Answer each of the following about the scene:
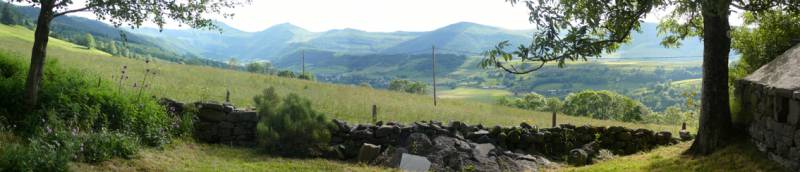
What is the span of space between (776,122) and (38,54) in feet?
43.0

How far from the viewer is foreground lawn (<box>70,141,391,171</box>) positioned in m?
10.1

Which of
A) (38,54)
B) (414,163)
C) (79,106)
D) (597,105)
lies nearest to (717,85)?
(414,163)

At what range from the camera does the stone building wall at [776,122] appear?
9312 millimetres

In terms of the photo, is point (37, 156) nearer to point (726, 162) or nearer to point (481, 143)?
point (481, 143)

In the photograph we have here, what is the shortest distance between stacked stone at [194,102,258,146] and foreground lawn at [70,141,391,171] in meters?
0.57

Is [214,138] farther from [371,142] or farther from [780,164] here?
[780,164]

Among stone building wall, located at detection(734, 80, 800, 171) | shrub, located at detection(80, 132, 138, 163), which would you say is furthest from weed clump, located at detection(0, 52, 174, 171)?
stone building wall, located at detection(734, 80, 800, 171)

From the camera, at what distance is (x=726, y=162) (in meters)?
11.2

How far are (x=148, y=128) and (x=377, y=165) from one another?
496 cm

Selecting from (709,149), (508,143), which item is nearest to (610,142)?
(508,143)

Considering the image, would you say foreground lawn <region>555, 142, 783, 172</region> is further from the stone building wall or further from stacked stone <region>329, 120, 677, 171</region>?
stacked stone <region>329, 120, 677, 171</region>

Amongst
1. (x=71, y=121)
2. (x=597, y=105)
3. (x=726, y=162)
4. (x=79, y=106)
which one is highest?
(x=79, y=106)

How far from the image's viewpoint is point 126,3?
11117 millimetres

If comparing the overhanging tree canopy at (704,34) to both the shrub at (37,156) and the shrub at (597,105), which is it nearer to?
the shrub at (37,156)
